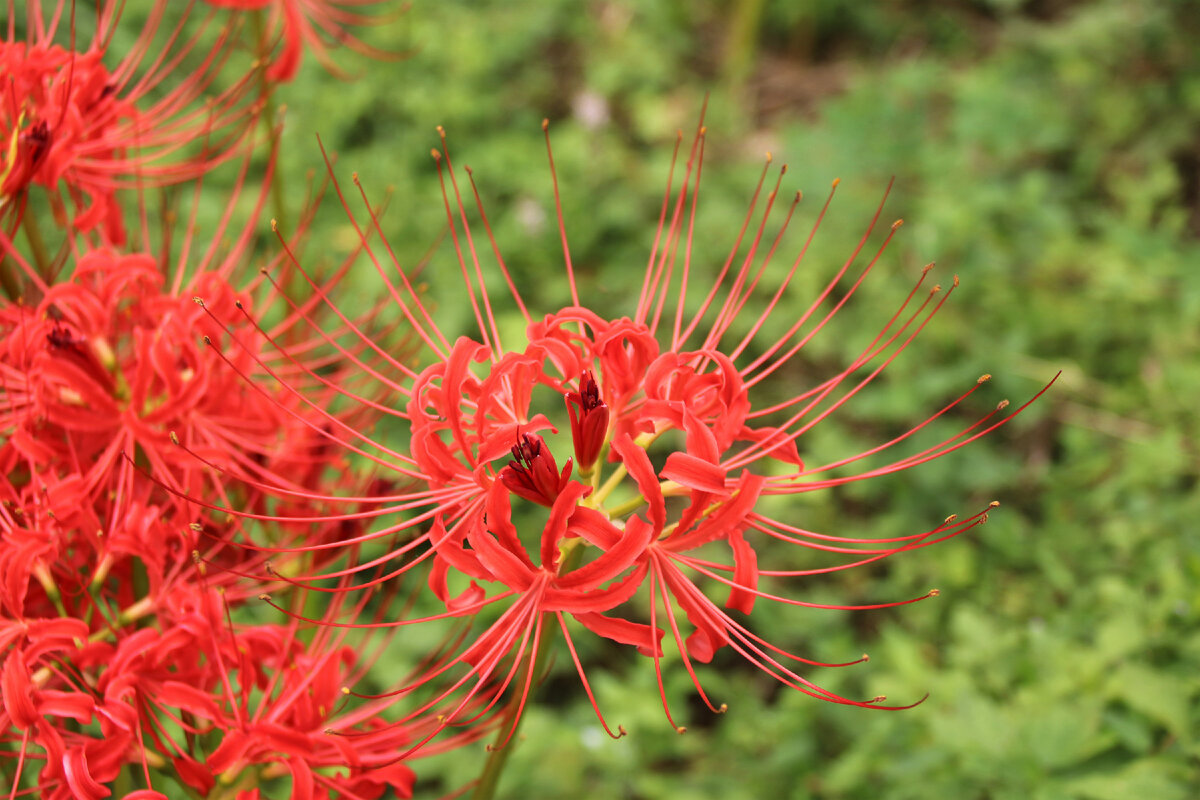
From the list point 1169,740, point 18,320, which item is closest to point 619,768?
point 1169,740

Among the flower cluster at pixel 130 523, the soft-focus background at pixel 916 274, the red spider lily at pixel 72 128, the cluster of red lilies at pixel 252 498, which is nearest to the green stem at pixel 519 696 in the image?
the cluster of red lilies at pixel 252 498

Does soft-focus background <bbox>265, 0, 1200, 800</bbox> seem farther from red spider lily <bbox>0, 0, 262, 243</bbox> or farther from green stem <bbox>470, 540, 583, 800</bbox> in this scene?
red spider lily <bbox>0, 0, 262, 243</bbox>

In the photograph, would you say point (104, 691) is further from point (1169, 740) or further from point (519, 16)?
point (519, 16)

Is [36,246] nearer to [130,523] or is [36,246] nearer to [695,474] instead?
[130,523]

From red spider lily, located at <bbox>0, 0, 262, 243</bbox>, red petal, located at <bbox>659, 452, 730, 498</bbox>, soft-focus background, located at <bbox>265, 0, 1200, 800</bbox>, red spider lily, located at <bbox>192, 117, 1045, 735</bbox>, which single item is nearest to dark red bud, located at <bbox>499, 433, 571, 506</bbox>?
red spider lily, located at <bbox>192, 117, 1045, 735</bbox>

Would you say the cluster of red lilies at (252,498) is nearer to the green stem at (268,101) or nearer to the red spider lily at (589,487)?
the red spider lily at (589,487)

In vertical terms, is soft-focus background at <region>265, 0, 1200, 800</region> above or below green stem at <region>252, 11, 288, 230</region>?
below

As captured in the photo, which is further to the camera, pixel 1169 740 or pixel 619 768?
pixel 619 768

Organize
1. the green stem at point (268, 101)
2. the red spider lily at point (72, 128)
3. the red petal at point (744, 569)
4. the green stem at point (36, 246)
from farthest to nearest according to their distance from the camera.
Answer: the green stem at point (268, 101) < the green stem at point (36, 246) < the red spider lily at point (72, 128) < the red petal at point (744, 569)
